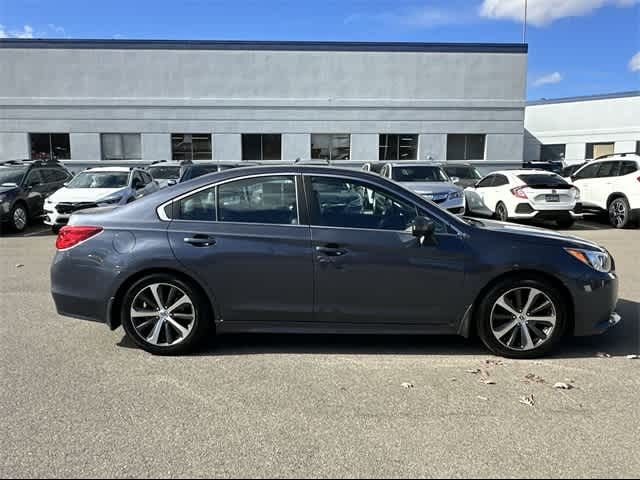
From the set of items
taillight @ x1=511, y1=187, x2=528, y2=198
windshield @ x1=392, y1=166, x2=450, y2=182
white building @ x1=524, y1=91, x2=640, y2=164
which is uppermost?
white building @ x1=524, y1=91, x2=640, y2=164

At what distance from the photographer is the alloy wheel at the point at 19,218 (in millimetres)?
12734

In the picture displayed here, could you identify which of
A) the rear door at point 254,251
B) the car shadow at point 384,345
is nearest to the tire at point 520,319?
the car shadow at point 384,345

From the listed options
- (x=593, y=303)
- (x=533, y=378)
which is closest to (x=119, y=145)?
(x=593, y=303)

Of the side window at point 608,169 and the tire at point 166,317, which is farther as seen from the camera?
the side window at point 608,169

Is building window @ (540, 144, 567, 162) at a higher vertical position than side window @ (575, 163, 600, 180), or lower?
higher

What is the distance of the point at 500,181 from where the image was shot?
45.1ft

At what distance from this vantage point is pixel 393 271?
4.34 m

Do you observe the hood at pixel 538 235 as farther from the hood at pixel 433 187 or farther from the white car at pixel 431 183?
the hood at pixel 433 187

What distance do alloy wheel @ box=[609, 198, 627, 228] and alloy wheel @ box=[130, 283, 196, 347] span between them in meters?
11.9

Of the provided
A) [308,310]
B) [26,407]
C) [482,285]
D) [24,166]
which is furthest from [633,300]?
[24,166]

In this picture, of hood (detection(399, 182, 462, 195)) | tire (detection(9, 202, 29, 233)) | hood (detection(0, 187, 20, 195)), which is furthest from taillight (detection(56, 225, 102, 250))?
hood (detection(0, 187, 20, 195))

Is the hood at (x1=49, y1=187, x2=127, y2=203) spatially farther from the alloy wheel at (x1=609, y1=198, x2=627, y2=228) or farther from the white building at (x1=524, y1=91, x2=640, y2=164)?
the white building at (x1=524, y1=91, x2=640, y2=164)

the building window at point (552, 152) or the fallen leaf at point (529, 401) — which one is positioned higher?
the building window at point (552, 152)

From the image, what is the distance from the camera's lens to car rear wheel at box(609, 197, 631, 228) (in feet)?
41.8
